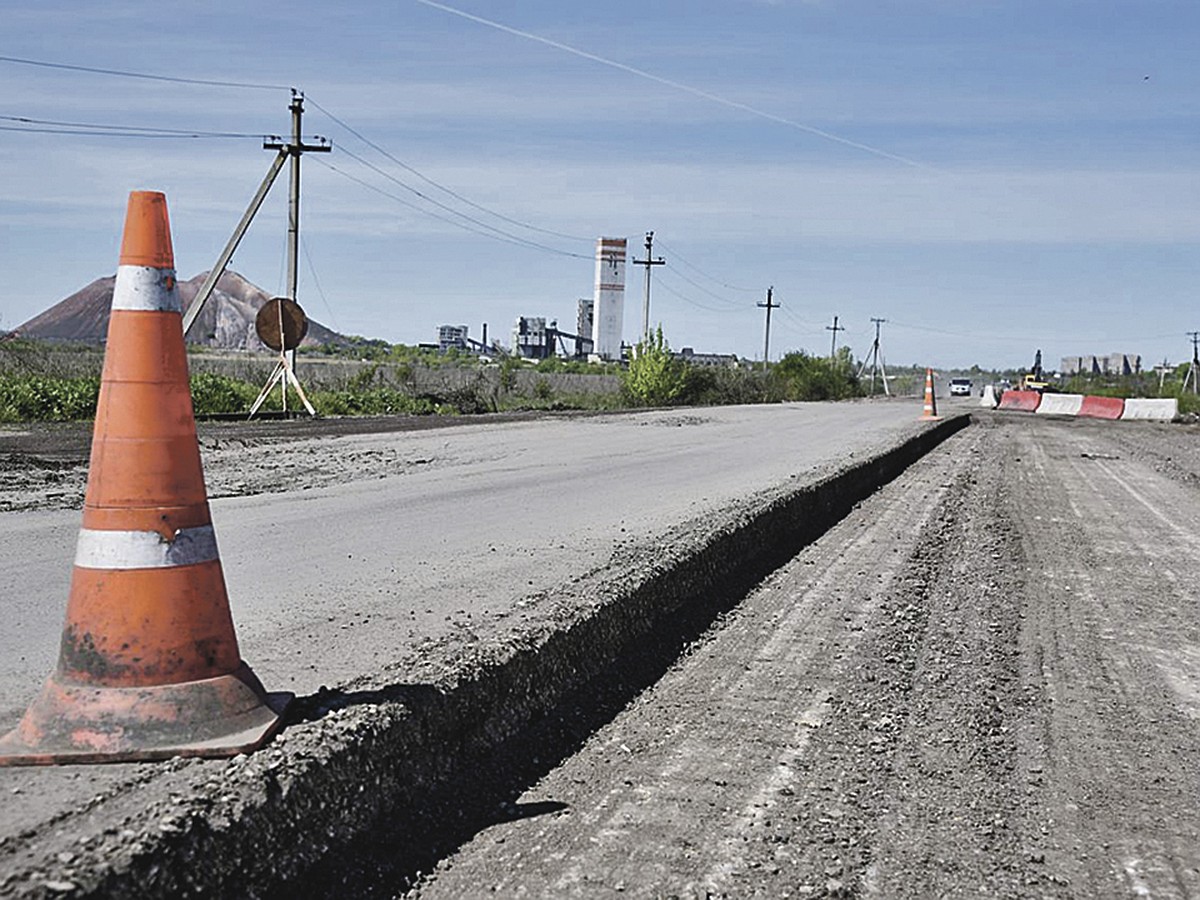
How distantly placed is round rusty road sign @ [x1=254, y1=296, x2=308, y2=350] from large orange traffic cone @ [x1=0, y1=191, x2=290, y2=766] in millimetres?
22933

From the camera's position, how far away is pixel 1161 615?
7.68m

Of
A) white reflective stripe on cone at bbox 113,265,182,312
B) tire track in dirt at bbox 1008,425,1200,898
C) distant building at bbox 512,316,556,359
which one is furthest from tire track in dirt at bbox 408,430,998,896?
distant building at bbox 512,316,556,359

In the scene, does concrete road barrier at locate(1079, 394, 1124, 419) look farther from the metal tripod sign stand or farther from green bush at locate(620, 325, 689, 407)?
the metal tripod sign stand

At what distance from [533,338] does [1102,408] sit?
94.2m

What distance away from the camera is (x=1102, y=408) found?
53.2 m

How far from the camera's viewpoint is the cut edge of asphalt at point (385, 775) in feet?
9.13

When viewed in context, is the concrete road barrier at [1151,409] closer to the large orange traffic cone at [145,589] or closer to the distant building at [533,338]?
the large orange traffic cone at [145,589]

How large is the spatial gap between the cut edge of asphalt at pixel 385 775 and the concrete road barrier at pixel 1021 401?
5589 cm

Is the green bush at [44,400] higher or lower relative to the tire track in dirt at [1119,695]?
higher

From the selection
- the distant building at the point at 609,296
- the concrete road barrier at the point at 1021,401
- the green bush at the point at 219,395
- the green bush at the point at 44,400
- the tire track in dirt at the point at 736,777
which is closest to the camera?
the tire track in dirt at the point at 736,777

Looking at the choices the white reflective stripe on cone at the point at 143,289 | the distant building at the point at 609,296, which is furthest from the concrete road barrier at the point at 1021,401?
the distant building at the point at 609,296

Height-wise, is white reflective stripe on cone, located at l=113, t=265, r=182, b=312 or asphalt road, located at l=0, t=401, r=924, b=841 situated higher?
white reflective stripe on cone, located at l=113, t=265, r=182, b=312

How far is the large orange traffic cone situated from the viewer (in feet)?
11.0

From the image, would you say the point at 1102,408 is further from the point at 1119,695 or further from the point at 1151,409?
the point at 1119,695
